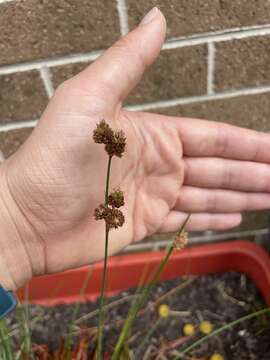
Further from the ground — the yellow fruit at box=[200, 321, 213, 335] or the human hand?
the human hand

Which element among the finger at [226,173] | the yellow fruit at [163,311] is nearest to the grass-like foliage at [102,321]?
the yellow fruit at [163,311]

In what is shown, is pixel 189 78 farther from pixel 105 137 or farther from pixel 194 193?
pixel 105 137

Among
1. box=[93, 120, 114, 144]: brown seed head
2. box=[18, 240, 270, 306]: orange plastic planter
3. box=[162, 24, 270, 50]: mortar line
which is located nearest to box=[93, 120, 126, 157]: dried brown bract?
box=[93, 120, 114, 144]: brown seed head

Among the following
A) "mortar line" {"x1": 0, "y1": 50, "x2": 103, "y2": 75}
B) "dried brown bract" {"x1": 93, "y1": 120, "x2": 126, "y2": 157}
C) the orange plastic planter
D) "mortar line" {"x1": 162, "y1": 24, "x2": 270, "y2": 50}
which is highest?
"mortar line" {"x1": 162, "y1": 24, "x2": 270, "y2": 50}

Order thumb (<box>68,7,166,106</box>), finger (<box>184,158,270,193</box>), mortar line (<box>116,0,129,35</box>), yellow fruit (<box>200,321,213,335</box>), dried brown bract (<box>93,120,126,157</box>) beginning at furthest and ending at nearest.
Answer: yellow fruit (<box>200,321,213,335</box>) → finger (<box>184,158,270,193</box>) → mortar line (<box>116,0,129,35</box>) → thumb (<box>68,7,166,106</box>) → dried brown bract (<box>93,120,126,157</box>)

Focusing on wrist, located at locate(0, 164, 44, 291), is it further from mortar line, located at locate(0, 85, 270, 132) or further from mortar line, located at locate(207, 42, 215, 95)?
mortar line, located at locate(207, 42, 215, 95)
